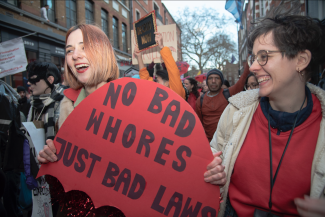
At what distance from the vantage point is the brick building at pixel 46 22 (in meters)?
8.01

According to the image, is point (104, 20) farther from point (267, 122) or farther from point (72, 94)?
point (267, 122)

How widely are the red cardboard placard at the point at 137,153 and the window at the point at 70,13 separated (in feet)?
39.4

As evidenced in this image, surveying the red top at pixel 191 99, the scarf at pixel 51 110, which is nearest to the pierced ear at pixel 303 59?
the scarf at pixel 51 110

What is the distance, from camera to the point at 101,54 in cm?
128

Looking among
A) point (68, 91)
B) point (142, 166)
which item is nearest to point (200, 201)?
point (142, 166)

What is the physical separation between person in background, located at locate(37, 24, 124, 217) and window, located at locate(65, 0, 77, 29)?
11.6 m

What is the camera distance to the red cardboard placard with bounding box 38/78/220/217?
3.24ft

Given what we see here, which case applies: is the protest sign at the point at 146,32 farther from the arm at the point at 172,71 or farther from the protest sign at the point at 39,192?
the protest sign at the point at 39,192

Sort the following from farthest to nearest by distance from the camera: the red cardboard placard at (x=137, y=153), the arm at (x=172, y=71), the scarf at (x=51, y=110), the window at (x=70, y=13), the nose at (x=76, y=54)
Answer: the window at (x=70, y=13) < the arm at (x=172, y=71) < the scarf at (x=51, y=110) < the nose at (x=76, y=54) < the red cardboard placard at (x=137, y=153)

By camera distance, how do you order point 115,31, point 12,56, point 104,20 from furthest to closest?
point 115,31, point 104,20, point 12,56

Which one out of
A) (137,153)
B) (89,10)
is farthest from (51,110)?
(89,10)

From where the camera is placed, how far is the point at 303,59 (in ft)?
3.85

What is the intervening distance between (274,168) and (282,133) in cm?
22

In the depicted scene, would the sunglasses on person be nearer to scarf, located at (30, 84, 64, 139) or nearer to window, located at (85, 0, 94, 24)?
scarf, located at (30, 84, 64, 139)
